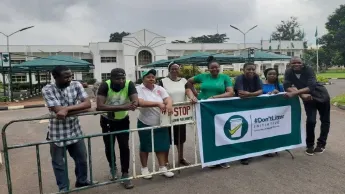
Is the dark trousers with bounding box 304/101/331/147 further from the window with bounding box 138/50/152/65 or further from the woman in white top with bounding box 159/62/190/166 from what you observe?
the window with bounding box 138/50/152/65

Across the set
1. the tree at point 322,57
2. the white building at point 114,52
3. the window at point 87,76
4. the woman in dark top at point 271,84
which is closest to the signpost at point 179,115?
the woman in dark top at point 271,84

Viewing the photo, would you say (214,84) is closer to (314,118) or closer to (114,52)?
(314,118)

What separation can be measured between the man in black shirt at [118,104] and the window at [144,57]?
4868 centimetres

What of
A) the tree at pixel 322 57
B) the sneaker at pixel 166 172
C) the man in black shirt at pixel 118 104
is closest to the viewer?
the man in black shirt at pixel 118 104

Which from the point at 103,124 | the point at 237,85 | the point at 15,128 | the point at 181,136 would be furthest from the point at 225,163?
the point at 15,128

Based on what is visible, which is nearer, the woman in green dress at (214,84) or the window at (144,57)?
the woman in green dress at (214,84)

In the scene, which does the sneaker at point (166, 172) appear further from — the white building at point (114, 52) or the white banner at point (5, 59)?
the white building at point (114, 52)

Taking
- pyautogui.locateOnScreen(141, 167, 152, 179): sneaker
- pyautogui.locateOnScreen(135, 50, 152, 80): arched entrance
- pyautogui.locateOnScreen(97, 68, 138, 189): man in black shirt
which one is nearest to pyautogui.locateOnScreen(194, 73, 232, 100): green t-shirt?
pyautogui.locateOnScreen(97, 68, 138, 189): man in black shirt

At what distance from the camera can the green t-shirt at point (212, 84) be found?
4.78 metres

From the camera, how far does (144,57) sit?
52.7 meters

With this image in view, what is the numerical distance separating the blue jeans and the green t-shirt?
6.51 ft

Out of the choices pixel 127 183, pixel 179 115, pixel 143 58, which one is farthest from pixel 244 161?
pixel 143 58

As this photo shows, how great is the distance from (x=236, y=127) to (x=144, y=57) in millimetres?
48788

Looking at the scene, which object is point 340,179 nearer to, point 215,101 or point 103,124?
point 215,101
